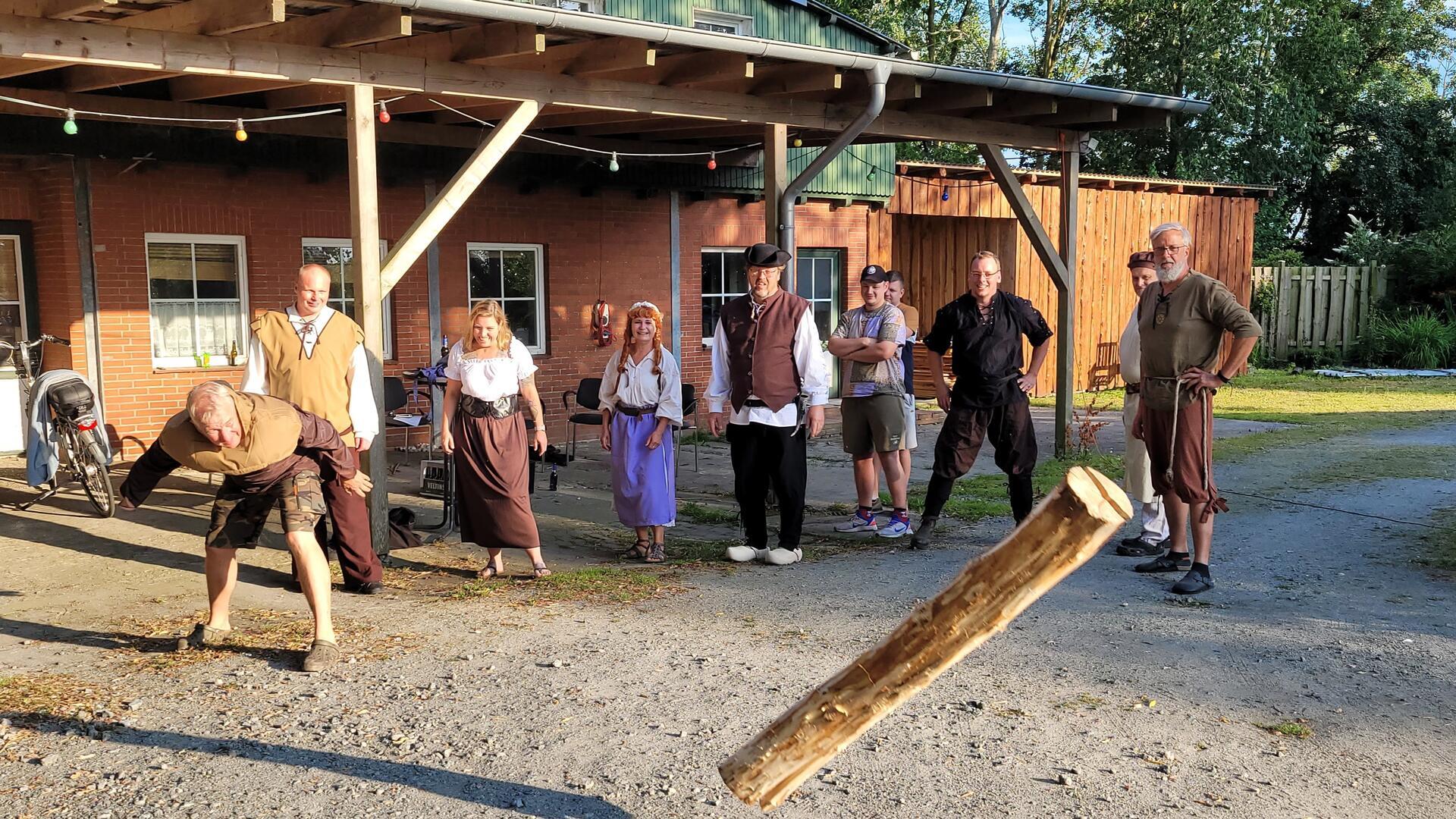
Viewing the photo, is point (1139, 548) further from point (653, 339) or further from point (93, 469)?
point (93, 469)

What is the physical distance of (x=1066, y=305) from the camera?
12.1 metres

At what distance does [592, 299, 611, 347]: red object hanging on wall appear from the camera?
1288 cm

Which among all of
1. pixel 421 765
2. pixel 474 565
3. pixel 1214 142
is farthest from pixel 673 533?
pixel 1214 142

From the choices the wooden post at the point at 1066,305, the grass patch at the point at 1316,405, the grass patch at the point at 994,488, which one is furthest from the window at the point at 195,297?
the grass patch at the point at 1316,405

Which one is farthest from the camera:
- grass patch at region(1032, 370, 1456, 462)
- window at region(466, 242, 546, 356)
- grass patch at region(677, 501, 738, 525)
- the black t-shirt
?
grass patch at region(1032, 370, 1456, 462)

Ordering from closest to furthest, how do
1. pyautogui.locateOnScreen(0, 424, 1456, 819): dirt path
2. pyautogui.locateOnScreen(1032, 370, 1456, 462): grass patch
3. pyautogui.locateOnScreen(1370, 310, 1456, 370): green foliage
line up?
pyautogui.locateOnScreen(0, 424, 1456, 819): dirt path < pyautogui.locateOnScreen(1032, 370, 1456, 462): grass patch < pyautogui.locateOnScreen(1370, 310, 1456, 370): green foliage

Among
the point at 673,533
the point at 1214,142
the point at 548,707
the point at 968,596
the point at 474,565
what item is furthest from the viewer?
the point at 1214,142

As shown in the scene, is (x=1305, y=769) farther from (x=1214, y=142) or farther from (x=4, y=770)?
(x=1214, y=142)

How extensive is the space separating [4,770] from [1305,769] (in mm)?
4413

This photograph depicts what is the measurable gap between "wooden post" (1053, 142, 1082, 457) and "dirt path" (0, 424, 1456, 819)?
4.72 metres

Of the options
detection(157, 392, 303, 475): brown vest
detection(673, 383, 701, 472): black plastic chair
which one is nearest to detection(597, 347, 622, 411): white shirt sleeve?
detection(673, 383, 701, 472): black plastic chair

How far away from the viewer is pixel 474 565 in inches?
297

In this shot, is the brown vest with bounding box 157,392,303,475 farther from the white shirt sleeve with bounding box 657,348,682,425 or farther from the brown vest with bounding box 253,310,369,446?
the white shirt sleeve with bounding box 657,348,682,425

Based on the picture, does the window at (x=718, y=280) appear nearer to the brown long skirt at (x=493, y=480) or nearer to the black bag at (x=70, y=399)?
the black bag at (x=70, y=399)
